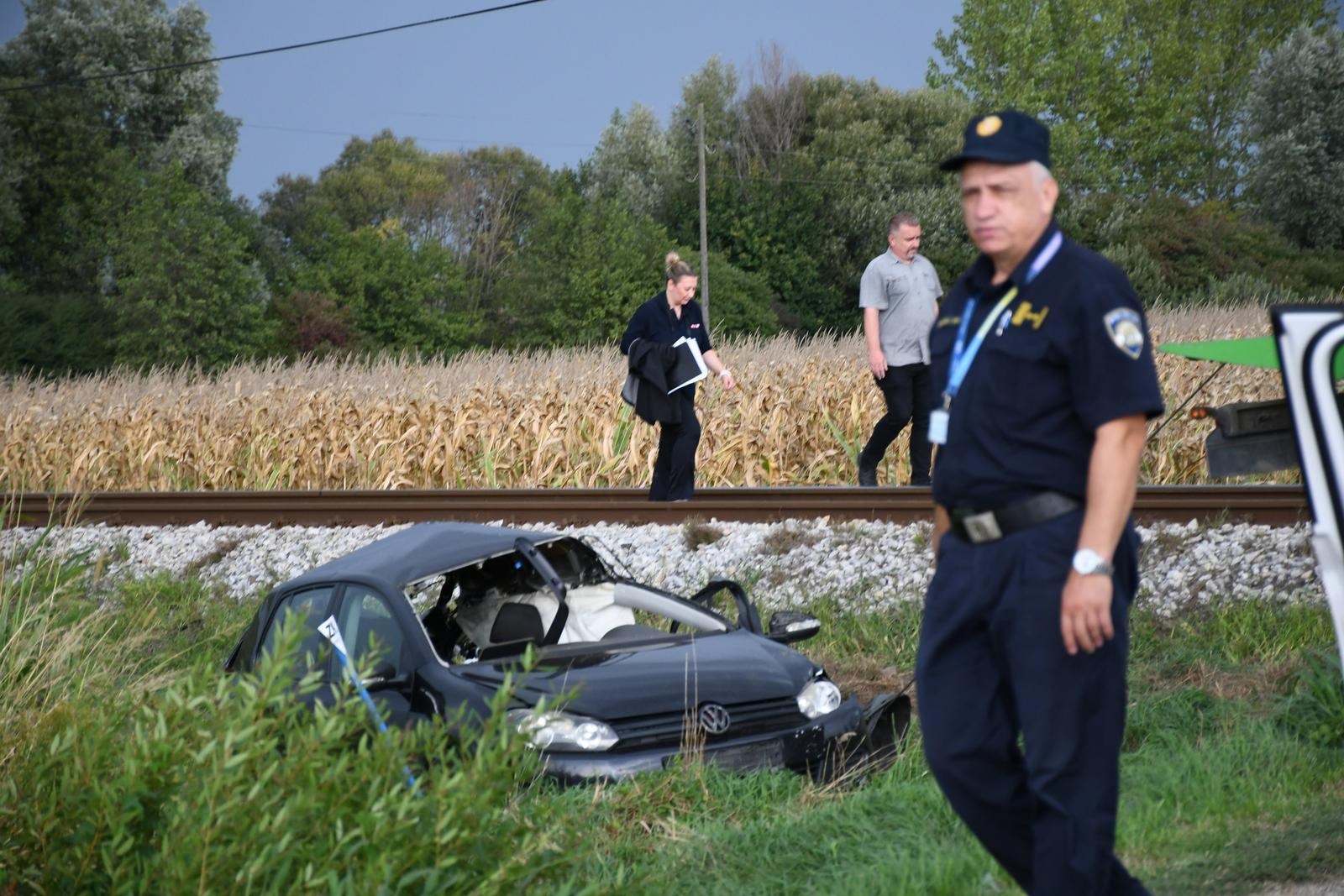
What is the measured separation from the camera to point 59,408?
20234 mm

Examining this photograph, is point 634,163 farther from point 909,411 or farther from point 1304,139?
point 909,411

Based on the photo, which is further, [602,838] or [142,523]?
[142,523]

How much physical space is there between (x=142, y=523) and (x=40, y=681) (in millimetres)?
8159

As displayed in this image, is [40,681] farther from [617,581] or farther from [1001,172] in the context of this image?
[1001,172]

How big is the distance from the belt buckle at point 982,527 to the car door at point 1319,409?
0.72 meters

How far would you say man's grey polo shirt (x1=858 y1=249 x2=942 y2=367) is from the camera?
11680 mm

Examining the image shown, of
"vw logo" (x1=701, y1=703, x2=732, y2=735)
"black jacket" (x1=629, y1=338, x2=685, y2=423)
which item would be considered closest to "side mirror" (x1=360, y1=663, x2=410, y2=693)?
"vw logo" (x1=701, y1=703, x2=732, y2=735)

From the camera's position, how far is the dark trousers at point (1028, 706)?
11.8ft

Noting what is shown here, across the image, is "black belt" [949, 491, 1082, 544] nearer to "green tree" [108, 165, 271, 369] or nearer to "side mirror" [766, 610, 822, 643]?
"side mirror" [766, 610, 822, 643]

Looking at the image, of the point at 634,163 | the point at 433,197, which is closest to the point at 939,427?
the point at 634,163

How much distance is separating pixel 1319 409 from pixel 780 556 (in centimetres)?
719

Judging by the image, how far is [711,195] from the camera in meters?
57.1


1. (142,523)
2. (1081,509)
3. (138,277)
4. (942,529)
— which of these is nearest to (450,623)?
(942,529)

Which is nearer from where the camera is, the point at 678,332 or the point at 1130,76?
the point at 678,332
